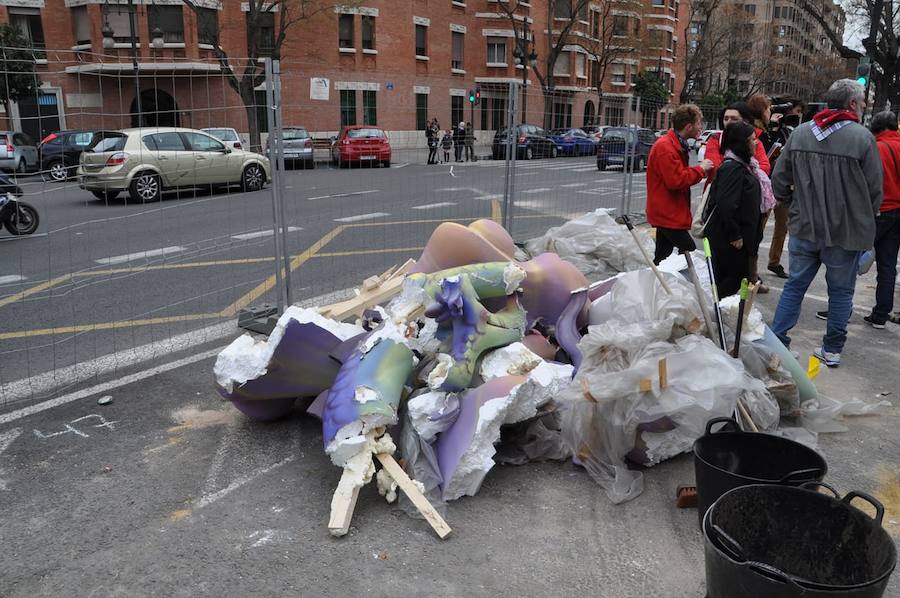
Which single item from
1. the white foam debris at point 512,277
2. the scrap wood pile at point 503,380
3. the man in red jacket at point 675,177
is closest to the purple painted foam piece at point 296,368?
the scrap wood pile at point 503,380

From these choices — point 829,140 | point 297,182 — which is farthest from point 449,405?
point 297,182

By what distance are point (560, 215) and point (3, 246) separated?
7656 millimetres

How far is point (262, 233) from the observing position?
9680mm

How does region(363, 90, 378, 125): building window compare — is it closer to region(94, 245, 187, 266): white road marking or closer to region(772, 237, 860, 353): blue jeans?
region(94, 245, 187, 266): white road marking

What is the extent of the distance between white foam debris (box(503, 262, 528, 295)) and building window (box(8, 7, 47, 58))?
36223 millimetres

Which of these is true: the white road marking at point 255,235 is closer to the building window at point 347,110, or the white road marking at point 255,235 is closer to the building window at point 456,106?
the building window at point 347,110

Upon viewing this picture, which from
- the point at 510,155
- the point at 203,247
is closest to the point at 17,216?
the point at 203,247

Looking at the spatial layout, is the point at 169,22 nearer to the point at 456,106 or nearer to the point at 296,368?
the point at 456,106

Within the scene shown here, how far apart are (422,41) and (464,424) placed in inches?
1609

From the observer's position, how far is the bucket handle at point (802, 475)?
2.59m

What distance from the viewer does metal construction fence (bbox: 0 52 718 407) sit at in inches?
197

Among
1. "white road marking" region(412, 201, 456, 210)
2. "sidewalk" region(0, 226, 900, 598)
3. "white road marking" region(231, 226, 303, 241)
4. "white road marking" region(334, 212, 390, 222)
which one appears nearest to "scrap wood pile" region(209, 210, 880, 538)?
"sidewalk" region(0, 226, 900, 598)

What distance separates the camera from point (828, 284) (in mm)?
4793

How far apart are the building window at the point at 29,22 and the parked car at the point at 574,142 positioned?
105ft
